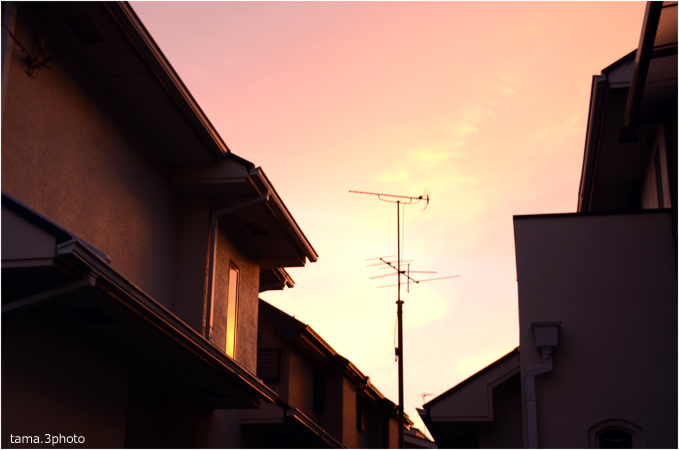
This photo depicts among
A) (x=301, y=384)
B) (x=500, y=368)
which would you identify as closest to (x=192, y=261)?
(x=500, y=368)

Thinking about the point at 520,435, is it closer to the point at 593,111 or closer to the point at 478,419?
the point at 478,419

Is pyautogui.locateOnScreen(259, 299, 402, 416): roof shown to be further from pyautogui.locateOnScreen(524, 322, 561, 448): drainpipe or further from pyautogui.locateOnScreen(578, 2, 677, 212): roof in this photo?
pyautogui.locateOnScreen(524, 322, 561, 448): drainpipe

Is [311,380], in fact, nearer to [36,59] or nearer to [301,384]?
[301,384]

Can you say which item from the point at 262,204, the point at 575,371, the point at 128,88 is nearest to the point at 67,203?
the point at 128,88

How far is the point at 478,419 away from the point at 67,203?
739cm

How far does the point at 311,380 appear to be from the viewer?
885 inches

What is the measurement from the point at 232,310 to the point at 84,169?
17.5 feet

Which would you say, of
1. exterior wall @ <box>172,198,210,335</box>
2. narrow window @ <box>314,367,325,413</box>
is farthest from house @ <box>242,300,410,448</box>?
exterior wall @ <box>172,198,210,335</box>

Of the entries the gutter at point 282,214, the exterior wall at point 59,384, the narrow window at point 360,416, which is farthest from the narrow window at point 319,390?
the exterior wall at point 59,384

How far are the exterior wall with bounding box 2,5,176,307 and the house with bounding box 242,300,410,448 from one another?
6260mm

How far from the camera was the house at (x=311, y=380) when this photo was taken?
791 inches

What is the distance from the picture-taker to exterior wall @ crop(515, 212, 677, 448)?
36.4 feet

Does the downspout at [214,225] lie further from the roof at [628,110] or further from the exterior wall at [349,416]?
the exterior wall at [349,416]

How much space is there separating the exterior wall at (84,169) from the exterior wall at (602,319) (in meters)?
5.37
